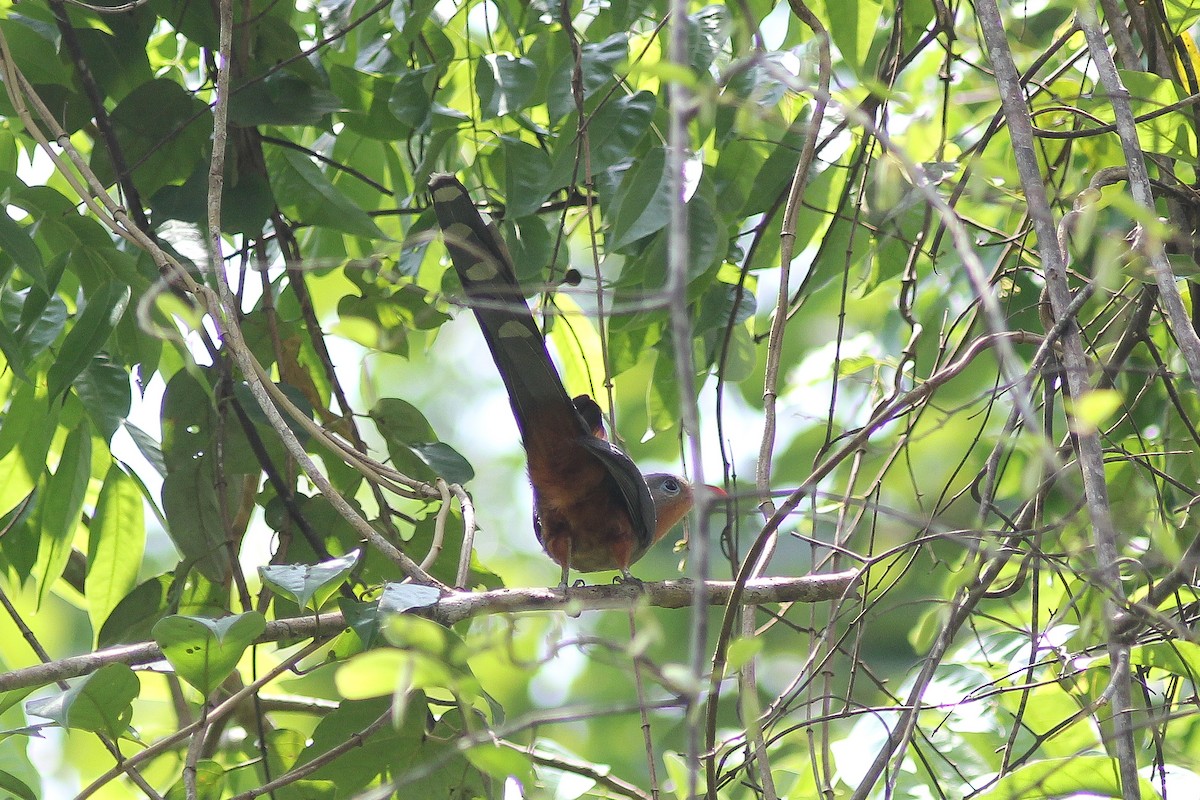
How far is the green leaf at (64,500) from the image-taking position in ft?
8.01

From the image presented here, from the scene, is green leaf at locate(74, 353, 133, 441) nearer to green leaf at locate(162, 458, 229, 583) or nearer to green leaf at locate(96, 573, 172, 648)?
green leaf at locate(162, 458, 229, 583)

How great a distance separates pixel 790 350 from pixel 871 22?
Answer: 380cm

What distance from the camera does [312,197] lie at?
258 cm

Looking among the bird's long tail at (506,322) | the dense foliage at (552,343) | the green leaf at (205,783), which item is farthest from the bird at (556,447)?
the green leaf at (205,783)

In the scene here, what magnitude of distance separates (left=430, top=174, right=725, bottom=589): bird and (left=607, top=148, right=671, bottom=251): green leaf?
0.88 ft

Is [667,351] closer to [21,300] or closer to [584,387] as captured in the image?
[584,387]

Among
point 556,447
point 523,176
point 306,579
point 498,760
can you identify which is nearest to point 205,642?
point 306,579

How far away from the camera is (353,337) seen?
2.32 metres

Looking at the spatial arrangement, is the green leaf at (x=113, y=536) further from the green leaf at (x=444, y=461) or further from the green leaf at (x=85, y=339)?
the green leaf at (x=444, y=461)

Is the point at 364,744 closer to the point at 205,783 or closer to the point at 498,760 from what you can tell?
the point at 205,783

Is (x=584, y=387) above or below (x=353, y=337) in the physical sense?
above

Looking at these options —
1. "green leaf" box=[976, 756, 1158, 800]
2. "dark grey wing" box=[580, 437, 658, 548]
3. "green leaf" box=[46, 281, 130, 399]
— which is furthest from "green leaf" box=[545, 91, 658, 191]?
"green leaf" box=[976, 756, 1158, 800]

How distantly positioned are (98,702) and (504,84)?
1.44 meters

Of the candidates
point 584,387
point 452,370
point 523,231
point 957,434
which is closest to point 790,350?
point 957,434
